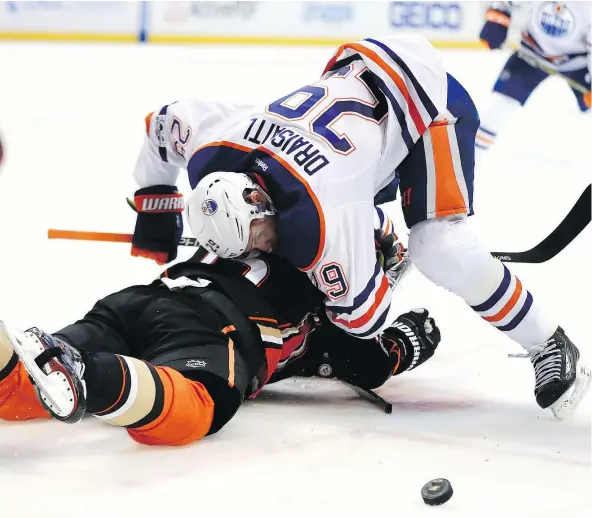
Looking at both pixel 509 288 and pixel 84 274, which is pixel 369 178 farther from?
pixel 84 274

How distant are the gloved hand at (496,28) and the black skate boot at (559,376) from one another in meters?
2.00

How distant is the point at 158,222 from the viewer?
2082 mm

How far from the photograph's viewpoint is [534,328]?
1778mm

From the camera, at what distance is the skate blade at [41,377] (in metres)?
1.27

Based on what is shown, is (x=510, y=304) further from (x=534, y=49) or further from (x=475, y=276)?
(x=534, y=49)

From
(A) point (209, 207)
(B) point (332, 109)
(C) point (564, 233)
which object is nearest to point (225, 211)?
(A) point (209, 207)

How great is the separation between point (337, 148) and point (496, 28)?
210cm

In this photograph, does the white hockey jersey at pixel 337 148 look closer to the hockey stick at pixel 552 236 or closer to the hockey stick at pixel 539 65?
the hockey stick at pixel 552 236

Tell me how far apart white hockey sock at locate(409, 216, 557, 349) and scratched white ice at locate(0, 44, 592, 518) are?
0.17 meters

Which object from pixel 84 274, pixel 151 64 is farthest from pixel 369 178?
pixel 151 64

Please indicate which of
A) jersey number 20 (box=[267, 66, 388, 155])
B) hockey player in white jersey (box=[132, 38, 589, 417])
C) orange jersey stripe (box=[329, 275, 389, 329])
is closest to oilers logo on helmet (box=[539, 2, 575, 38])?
hockey player in white jersey (box=[132, 38, 589, 417])

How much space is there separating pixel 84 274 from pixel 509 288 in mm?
1316

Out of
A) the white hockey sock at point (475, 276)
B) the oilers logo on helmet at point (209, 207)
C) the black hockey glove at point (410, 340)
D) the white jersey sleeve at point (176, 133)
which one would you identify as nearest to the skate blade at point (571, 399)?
the white hockey sock at point (475, 276)

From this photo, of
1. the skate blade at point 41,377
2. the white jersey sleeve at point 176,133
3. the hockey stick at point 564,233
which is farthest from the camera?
the hockey stick at point 564,233
